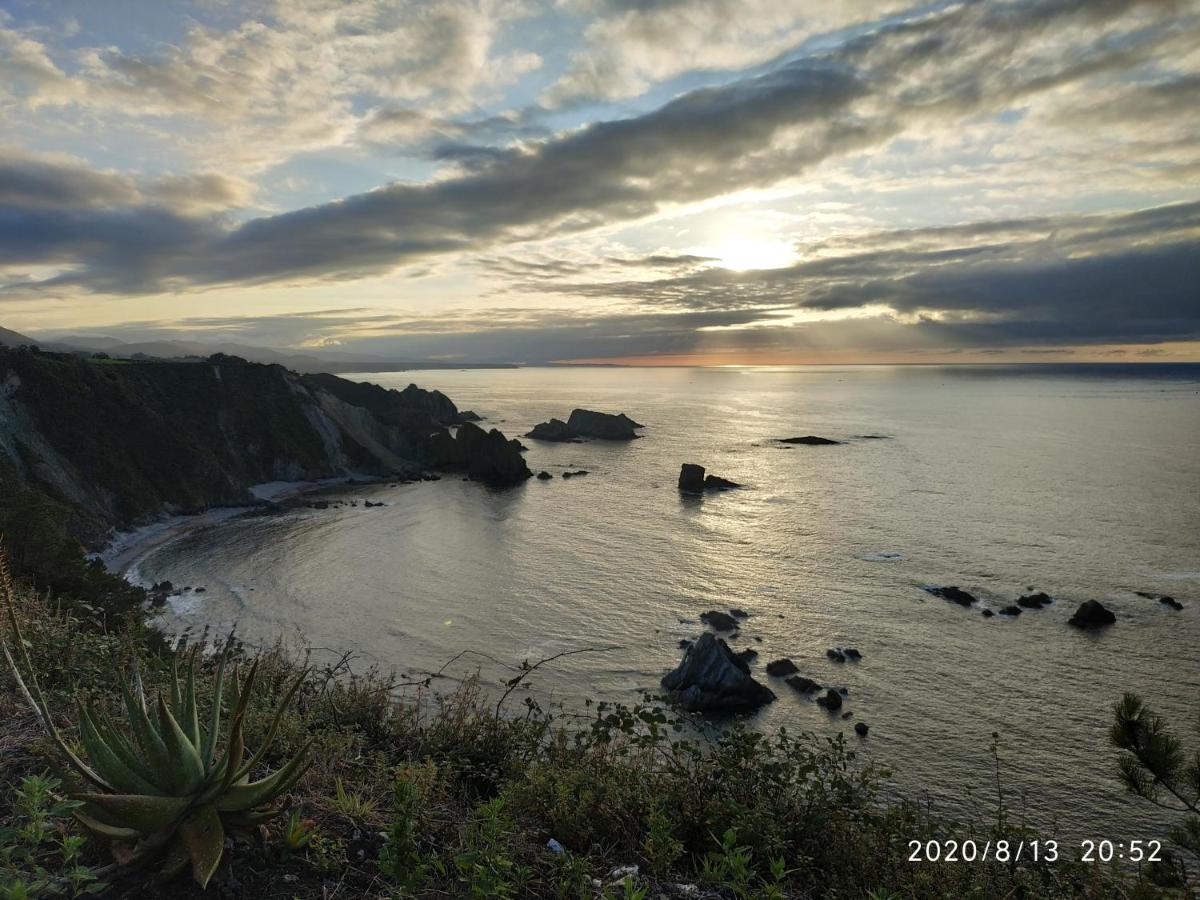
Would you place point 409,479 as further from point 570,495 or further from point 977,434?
point 977,434

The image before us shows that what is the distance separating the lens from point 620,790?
6586mm

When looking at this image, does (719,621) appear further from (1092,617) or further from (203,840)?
(203,840)

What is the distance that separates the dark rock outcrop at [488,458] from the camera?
80438 mm

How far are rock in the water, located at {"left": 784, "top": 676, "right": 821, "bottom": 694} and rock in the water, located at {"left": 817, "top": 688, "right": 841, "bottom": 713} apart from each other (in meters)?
0.76

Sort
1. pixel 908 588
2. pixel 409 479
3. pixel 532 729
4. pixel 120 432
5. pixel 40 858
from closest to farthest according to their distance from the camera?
1. pixel 40 858
2. pixel 532 729
3. pixel 908 588
4. pixel 120 432
5. pixel 409 479

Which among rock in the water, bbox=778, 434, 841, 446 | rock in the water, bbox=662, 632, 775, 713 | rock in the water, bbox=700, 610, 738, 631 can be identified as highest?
rock in the water, bbox=662, 632, 775, 713

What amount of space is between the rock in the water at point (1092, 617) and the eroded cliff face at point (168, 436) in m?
54.7

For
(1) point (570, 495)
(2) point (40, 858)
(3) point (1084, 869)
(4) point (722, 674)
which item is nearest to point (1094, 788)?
(4) point (722, 674)

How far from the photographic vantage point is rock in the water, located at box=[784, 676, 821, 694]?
89.2 ft

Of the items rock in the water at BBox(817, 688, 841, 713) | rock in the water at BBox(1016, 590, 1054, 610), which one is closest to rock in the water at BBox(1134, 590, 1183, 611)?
rock in the water at BBox(1016, 590, 1054, 610)

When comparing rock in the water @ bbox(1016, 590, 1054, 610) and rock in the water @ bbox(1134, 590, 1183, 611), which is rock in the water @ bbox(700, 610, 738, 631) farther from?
rock in the water @ bbox(1134, 590, 1183, 611)

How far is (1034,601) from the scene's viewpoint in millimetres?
35594

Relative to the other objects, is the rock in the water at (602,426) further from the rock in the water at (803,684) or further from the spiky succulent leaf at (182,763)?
the spiky succulent leaf at (182,763)

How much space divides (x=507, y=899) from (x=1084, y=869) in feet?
21.9
